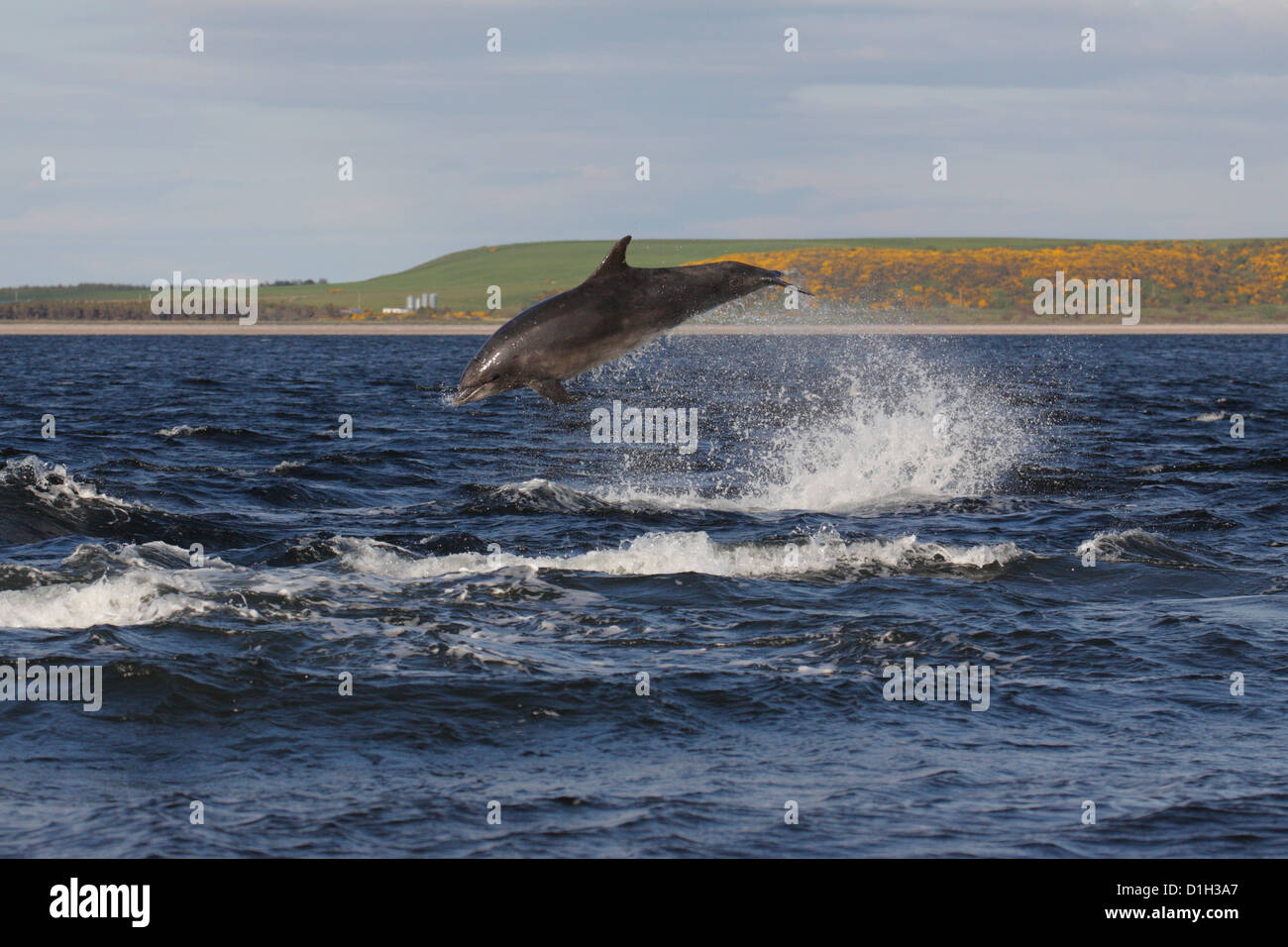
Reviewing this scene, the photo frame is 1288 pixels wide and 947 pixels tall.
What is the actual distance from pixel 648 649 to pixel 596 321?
3.64 metres

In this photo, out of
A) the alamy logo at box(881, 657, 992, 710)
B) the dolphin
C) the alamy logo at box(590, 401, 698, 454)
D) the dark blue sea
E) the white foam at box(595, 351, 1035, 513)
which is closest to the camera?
the dark blue sea

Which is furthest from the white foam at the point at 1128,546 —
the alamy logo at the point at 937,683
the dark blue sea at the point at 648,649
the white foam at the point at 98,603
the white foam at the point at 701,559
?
the white foam at the point at 98,603

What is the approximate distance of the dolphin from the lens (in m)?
15.7

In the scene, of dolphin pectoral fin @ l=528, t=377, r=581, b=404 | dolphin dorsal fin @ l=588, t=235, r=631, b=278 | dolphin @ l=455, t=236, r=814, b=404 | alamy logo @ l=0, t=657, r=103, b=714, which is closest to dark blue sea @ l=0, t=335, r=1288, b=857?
alamy logo @ l=0, t=657, r=103, b=714

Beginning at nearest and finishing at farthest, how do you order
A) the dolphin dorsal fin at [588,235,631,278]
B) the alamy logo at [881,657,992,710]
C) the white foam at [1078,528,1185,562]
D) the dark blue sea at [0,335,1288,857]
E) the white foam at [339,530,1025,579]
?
the dark blue sea at [0,335,1288,857]
the alamy logo at [881,657,992,710]
the dolphin dorsal fin at [588,235,631,278]
the white foam at [339,530,1025,579]
the white foam at [1078,528,1185,562]

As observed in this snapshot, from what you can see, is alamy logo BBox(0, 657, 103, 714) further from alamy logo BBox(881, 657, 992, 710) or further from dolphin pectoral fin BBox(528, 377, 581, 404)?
alamy logo BBox(881, 657, 992, 710)

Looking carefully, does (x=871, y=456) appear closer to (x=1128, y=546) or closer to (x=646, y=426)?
(x=1128, y=546)

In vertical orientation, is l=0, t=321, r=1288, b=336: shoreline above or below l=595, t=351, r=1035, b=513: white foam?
above

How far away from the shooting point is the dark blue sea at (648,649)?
10375 mm

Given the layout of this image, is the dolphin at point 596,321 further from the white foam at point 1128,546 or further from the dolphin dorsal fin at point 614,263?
the white foam at point 1128,546

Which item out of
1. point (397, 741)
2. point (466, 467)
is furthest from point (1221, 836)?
point (466, 467)
